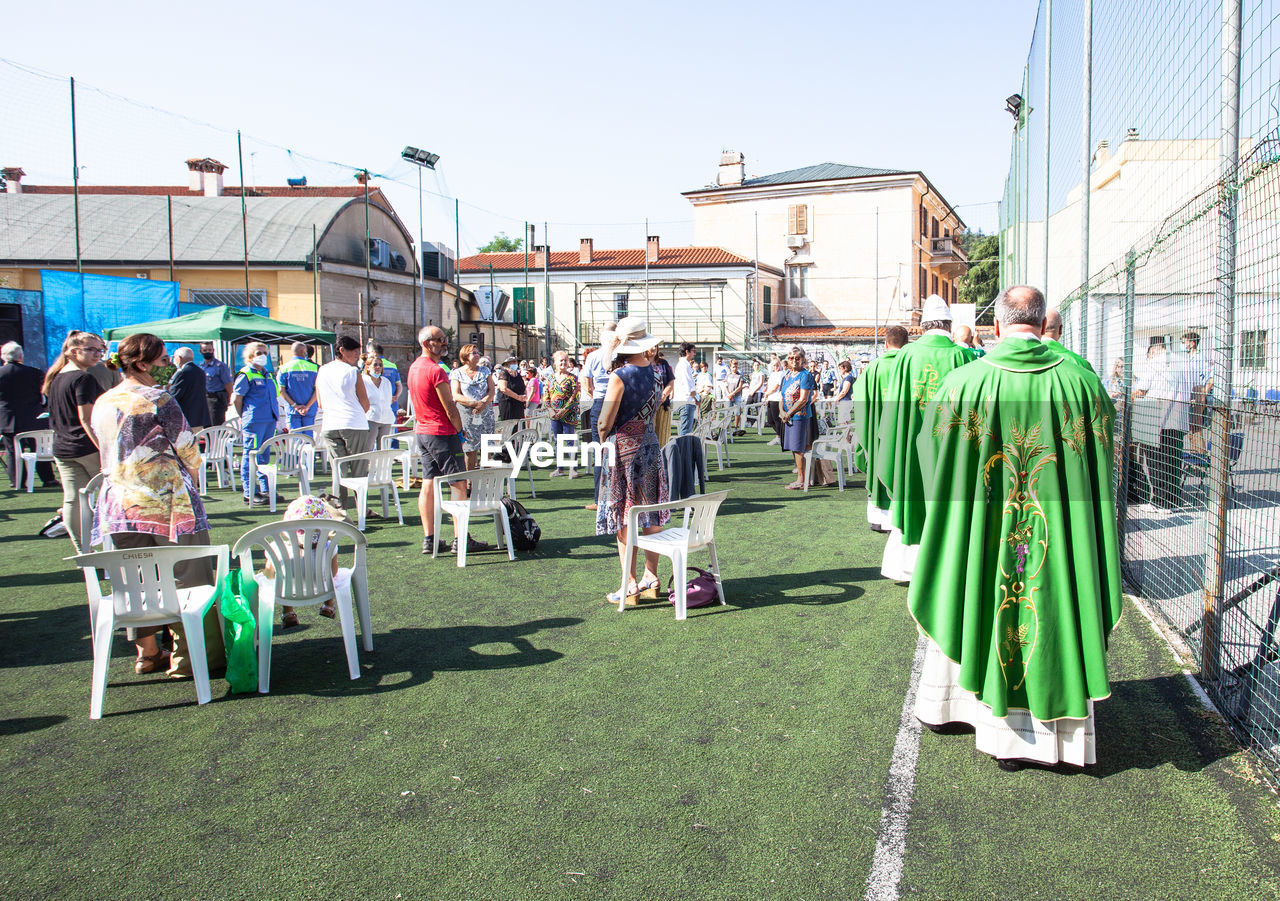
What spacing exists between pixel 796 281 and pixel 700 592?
38.4m

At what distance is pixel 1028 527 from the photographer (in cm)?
338

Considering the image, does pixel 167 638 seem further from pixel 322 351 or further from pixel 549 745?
pixel 322 351

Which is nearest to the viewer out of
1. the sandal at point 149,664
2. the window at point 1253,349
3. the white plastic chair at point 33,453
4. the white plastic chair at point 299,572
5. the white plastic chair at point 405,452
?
the window at point 1253,349

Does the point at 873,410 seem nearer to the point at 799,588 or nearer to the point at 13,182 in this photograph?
the point at 799,588

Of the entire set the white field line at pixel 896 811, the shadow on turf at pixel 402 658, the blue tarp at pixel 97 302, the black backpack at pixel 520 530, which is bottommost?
the white field line at pixel 896 811

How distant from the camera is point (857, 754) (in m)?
3.66

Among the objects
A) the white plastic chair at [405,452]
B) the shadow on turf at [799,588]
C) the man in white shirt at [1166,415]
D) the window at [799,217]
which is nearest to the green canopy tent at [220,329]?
the white plastic chair at [405,452]

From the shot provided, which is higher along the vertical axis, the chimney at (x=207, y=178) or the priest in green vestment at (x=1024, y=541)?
the chimney at (x=207, y=178)

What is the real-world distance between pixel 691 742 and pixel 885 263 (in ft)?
132

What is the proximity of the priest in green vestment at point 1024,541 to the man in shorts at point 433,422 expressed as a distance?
4.49 metres

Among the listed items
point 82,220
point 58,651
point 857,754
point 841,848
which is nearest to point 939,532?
point 857,754

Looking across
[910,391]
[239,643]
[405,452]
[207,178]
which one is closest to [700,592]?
[910,391]

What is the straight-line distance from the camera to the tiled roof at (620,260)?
39812 mm

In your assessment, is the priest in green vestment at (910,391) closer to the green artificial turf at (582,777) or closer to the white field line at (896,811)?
the green artificial turf at (582,777)
